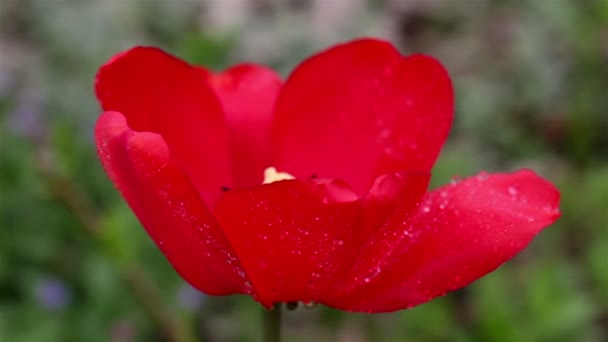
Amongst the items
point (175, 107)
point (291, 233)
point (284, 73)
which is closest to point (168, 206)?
point (291, 233)

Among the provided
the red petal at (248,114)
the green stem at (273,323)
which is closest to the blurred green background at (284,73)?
the red petal at (248,114)

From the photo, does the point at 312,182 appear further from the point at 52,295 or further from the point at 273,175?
the point at 52,295

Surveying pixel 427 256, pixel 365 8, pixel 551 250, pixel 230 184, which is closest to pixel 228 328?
pixel 551 250

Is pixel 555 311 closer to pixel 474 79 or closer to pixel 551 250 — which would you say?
pixel 551 250

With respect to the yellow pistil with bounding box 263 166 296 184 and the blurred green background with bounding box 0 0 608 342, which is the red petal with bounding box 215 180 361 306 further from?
the blurred green background with bounding box 0 0 608 342

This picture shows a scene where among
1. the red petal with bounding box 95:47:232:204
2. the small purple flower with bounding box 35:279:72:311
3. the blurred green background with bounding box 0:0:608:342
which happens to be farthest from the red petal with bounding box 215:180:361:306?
the small purple flower with bounding box 35:279:72:311

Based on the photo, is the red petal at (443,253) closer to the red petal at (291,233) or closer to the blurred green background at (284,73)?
the red petal at (291,233)
